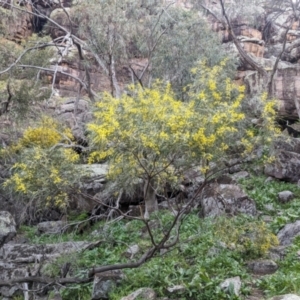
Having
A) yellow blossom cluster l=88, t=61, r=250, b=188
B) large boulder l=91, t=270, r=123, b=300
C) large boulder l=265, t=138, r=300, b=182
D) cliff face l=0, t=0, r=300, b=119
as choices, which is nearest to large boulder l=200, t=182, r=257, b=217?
large boulder l=265, t=138, r=300, b=182

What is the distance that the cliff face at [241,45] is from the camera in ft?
53.7

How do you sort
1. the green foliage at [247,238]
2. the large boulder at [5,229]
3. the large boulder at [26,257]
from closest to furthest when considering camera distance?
the green foliage at [247,238] → the large boulder at [26,257] → the large boulder at [5,229]

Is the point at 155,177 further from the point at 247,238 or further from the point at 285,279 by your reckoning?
the point at 285,279

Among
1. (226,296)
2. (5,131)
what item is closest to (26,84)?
(5,131)

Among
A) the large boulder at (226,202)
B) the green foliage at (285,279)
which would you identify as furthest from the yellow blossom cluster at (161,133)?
the large boulder at (226,202)

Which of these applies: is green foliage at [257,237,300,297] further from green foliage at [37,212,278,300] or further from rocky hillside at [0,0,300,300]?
green foliage at [37,212,278,300]

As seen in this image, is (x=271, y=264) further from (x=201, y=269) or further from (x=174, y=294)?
(x=174, y=294)

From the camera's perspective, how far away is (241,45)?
20.4 m

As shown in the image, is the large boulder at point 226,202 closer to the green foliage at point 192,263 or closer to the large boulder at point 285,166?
the green foliage at point 192,263

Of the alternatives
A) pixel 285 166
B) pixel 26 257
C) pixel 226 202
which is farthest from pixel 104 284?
pixel 285 166

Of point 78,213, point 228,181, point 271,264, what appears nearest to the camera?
point 271,264

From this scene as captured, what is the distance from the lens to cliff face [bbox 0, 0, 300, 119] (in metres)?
16.4

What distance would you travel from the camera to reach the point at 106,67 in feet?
49.8

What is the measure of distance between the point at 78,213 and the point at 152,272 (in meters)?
5.58
